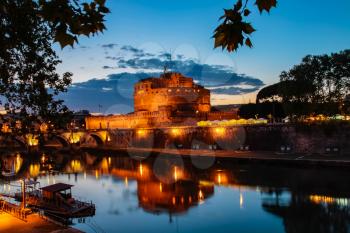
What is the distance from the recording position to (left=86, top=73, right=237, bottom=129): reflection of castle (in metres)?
68.2

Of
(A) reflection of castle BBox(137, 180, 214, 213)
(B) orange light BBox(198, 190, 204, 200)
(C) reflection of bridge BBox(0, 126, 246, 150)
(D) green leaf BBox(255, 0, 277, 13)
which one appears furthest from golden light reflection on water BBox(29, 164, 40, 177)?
(D) green leaf BBox(255, 0, 277, 13)

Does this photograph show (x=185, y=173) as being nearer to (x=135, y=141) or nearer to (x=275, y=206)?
(x=275, y=206)

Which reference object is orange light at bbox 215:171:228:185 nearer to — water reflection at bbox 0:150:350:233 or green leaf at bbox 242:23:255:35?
water reflection at bbox 0:150:350:233

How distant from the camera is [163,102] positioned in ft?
249

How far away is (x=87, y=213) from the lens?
785 inches

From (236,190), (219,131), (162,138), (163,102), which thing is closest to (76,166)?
(162,138)

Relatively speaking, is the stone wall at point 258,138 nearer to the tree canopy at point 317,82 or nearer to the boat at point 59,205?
the tree canopy at point 317,82

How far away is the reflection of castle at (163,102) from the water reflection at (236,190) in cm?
3045

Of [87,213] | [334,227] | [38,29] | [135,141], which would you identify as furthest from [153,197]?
[135,141]

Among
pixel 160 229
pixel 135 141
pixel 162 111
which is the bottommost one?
pixel 160 229

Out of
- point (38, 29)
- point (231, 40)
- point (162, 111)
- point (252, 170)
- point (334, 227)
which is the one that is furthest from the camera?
point (162, 111)

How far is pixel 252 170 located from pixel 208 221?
12.5m

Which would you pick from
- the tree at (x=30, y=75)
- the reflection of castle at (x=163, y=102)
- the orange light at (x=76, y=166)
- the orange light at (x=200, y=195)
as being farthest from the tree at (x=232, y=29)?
the reflection of castle at (x=163, y=102)

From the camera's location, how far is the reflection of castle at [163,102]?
68.2m
